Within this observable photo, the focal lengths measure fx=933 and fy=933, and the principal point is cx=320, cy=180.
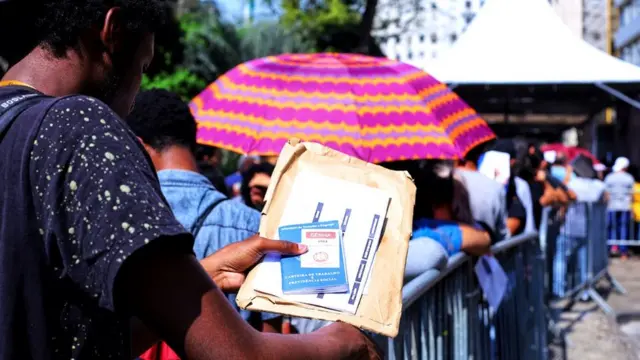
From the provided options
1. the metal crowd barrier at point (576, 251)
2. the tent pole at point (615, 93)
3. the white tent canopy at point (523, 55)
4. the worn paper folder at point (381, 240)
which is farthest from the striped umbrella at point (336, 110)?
the tent pole at point (615, 93)

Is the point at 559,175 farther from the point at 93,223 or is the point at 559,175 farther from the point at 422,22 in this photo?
the point at 422,22

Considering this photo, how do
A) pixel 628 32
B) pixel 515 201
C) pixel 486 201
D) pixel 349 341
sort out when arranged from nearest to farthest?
pixel 349 341
pixel 486 201
pixel 515 201
pixel 628 32

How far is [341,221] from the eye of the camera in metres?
1.94

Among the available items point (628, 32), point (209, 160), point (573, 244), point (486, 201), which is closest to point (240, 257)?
point (486, 201)

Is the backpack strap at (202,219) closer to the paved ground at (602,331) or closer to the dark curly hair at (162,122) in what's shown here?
the dark curly hair at (162,122)

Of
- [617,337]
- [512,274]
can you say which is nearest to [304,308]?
[512,274]

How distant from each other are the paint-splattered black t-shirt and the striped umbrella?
9.87 ft

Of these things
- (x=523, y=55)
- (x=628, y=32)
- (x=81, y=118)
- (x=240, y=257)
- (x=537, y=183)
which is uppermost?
(x=81, y=118)

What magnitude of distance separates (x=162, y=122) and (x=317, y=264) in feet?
5.82

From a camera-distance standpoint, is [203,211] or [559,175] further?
[559,175]

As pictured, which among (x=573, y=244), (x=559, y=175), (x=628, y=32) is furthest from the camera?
(x=628, y=32)

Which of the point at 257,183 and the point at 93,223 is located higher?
the point at 93,223

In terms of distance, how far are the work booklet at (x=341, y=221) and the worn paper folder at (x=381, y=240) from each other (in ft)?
0.04

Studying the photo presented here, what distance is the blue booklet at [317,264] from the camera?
6.16 ft
